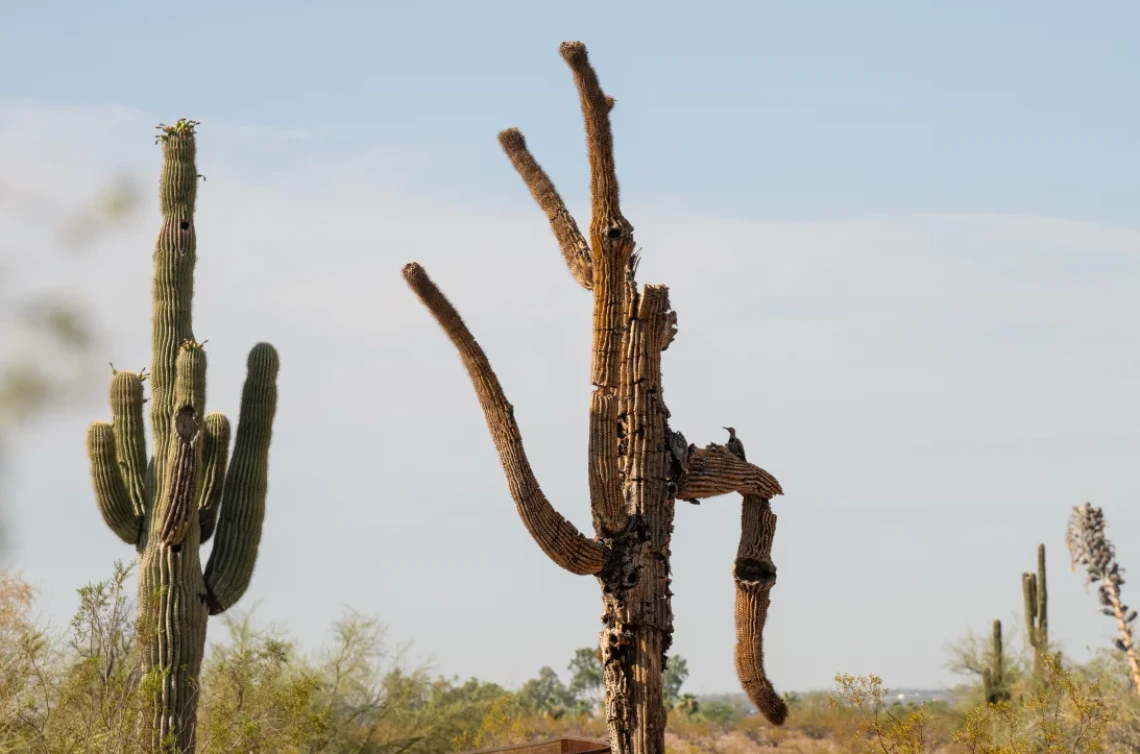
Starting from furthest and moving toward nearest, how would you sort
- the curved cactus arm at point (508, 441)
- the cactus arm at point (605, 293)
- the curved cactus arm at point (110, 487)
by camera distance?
1. the curved cactus arm at point (110, 487)
2. the cactus arm at point (605, 293)
3. the curved cactus arm at point (508, 441)

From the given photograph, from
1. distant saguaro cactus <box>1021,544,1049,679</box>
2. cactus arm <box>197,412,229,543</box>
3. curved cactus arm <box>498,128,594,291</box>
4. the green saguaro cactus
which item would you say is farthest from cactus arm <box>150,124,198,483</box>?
distant saguaro cactus <box>1021,544,1049,679</box>

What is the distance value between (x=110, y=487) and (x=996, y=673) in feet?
47.8

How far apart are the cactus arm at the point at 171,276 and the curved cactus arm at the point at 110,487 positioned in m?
0.38

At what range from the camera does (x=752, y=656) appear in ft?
28.2

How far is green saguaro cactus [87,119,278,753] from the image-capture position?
11.4 m

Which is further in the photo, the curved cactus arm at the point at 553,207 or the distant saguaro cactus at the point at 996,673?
the distant saguaro cactus at the point at 996,673

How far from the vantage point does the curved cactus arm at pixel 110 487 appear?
11766 mm

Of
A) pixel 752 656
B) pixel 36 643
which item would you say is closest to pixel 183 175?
pixel 36 643

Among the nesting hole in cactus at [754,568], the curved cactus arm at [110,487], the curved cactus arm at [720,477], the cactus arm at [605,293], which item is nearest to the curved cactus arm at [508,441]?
the cactus arm at [605,293]

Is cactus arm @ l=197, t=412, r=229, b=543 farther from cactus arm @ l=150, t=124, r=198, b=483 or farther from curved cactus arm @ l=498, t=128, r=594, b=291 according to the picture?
curved cactus arm @ l=498, t=128, r=594, b=291

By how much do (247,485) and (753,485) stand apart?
5141 millimetres

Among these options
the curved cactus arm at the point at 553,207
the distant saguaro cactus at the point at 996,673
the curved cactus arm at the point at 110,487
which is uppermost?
the curved cactus arm at the point at 553,207

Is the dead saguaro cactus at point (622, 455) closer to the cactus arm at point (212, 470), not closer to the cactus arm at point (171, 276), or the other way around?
the cactus arm at point (212, 470)

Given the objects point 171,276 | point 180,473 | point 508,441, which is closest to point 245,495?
point 180,473
